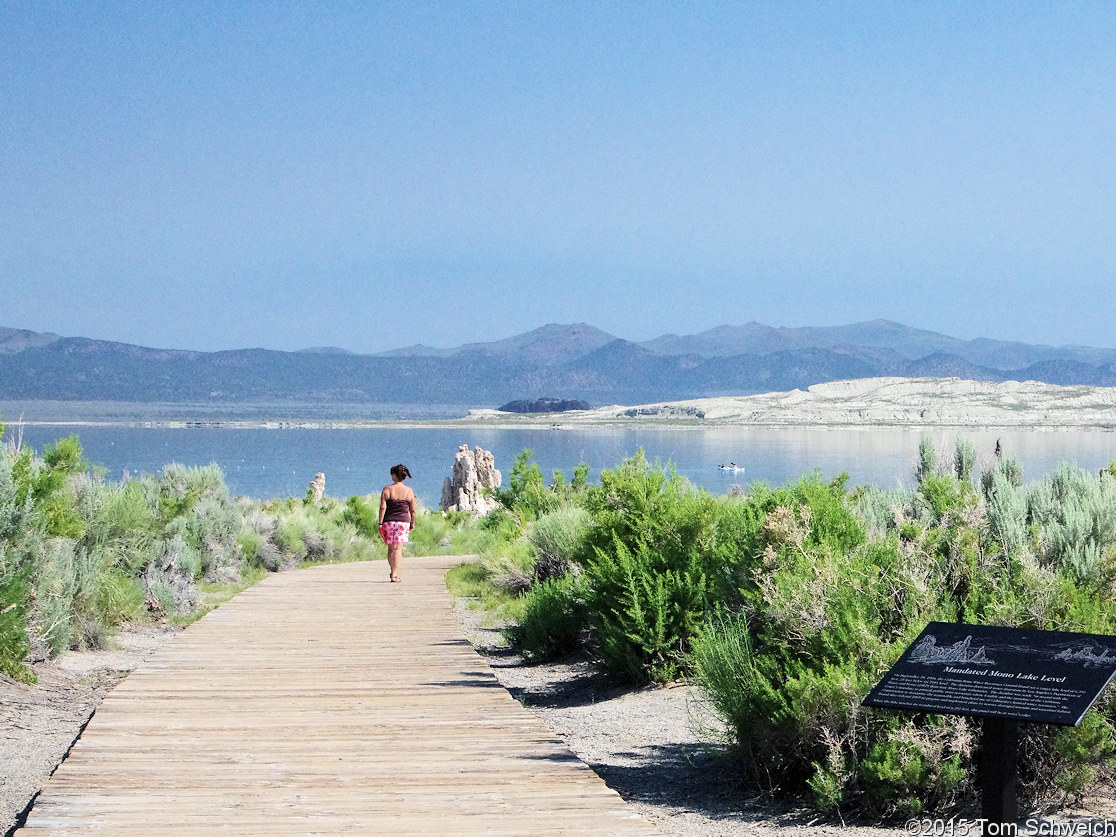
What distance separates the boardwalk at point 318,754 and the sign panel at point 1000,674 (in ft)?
4.49

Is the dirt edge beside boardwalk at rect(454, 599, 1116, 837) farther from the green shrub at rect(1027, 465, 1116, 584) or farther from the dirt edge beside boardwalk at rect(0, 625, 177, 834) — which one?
the dirt edge beside boardwalk at rect(0, 625, 177, 834)

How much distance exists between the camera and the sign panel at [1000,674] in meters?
4.38

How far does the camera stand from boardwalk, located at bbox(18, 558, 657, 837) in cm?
539

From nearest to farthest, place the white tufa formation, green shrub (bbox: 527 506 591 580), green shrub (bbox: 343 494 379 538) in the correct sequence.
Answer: green shrub (bbox: 527 506 591 580)
green shrub (bbox: 343 494 379 538)
the white tufa formation

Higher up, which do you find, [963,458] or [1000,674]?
[963,458]

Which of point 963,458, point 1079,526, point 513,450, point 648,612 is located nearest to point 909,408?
point 513,450

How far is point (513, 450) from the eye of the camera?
111m

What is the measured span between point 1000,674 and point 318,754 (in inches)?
142

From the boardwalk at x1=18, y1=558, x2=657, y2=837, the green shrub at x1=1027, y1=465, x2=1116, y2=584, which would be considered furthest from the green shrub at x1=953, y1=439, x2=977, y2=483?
the boardwalk at x1=18, y1=558, x2=657, y2=837

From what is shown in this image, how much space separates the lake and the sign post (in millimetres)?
39712

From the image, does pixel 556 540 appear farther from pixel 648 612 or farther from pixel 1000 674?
pixel 1000 674

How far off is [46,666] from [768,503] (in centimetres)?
571

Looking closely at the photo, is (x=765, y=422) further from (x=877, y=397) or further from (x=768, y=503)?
(x=768, y=503)

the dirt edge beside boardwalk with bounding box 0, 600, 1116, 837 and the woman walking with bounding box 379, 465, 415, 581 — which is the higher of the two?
the woman walking with bounding box 379, 465, 415, 581
